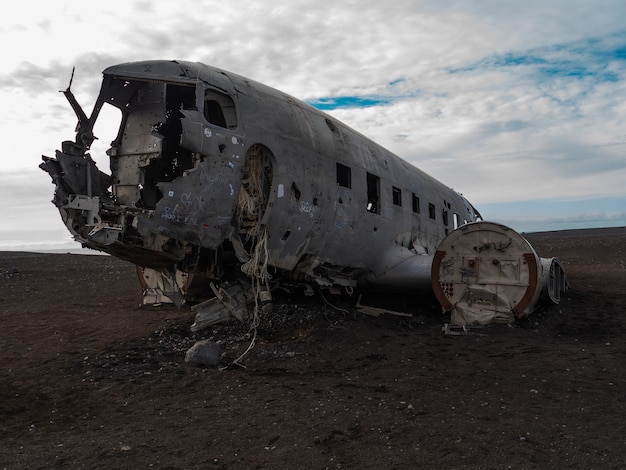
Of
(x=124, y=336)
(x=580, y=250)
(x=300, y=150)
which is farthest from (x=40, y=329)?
(x=580, y=250)

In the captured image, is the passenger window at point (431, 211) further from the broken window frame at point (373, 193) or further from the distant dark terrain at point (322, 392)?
the broken window frame at point (373, 193)

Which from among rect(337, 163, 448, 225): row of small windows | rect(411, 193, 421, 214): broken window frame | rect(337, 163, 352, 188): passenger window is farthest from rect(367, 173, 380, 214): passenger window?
rect(411, 193, 421, 214): broken window frame

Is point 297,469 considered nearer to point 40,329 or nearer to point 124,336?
point 124,336

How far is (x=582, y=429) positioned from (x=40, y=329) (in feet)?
37.2

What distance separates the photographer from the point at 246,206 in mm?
9148

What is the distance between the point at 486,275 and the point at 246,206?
5505mm

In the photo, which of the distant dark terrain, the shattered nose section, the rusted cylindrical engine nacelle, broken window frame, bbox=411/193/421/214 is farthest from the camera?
broken window frame, bbox=411/193/421/214

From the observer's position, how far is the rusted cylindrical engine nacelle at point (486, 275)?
11.1 meters

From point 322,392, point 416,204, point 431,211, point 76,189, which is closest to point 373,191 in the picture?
point 416,204

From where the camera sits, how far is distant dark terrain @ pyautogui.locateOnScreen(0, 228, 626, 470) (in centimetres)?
529

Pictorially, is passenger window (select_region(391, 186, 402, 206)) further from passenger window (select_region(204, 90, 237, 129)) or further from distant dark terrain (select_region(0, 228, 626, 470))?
passenger window (select_region(204, 90, 237, 129))

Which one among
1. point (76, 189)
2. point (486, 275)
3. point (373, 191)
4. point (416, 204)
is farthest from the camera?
point (416, 204)

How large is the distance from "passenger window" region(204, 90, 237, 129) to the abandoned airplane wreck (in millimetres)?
23

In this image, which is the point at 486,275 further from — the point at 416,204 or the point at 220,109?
the point at 220,109
